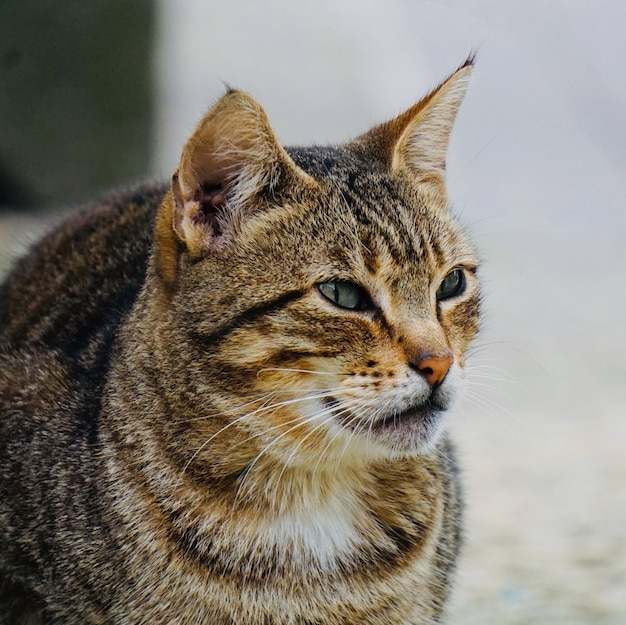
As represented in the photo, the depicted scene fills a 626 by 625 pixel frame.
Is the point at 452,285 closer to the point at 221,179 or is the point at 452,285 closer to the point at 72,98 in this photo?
the point at 221,179

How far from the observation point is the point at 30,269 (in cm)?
377

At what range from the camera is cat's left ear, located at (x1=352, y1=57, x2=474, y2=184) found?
274cm

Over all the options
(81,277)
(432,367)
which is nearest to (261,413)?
(432,367)

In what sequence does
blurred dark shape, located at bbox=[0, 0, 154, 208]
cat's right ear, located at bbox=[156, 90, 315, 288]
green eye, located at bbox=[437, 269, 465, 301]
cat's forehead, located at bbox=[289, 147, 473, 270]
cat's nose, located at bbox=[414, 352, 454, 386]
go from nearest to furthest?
cat's nose, located at bbox=[414, 352, 454, 386]
cat's right ear, located at bbox=[156, 90, 315, 288]
cat's forehead, located at bbox=[289, 147, 473, 270]
green eye, located at bbox=[437, 269, 465, 301]
blurred dark shape, located at bbox=[0, 0, 154, 208]

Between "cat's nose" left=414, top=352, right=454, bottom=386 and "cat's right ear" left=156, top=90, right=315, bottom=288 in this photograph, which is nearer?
"cat's nose" left=414, top=352, right=454, bottom=386

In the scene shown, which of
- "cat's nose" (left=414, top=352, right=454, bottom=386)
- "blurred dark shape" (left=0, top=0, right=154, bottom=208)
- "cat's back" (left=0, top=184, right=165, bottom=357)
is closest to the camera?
"cat's nose" (left=414, top=352, right=454, bottom=386)

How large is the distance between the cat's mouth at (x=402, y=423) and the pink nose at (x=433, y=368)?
0.24 ft

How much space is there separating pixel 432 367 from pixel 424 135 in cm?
88

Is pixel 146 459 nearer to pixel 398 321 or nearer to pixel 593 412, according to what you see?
pixel 398 321

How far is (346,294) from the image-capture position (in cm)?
240

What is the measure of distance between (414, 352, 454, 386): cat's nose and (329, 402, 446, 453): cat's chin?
91 millimetres

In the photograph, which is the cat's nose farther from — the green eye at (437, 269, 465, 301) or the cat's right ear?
the cat's right ear

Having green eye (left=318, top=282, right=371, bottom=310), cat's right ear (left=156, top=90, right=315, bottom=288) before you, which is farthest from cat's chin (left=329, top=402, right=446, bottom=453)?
cat's right ear (left=156, top=90, right=315, bottom=288)

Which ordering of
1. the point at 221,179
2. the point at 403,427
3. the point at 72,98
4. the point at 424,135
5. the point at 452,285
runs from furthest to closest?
the point at 72,98 → the point at 424,135 → the point at 452,285 → the point at 221,179 → the point at 403,427
